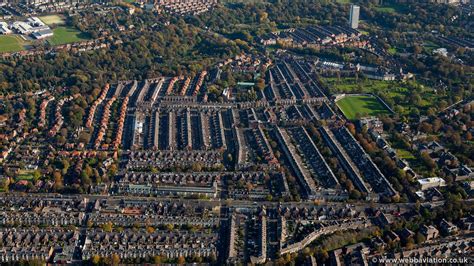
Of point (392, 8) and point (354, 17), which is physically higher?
point (354, 17)

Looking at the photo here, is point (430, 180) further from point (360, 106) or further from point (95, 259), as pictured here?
point (95, 259)

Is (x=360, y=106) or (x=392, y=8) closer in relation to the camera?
(x=360, y=106)

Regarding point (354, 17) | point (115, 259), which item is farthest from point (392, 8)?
point (115, 259)

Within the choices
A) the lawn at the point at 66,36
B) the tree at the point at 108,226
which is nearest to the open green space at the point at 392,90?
the tree at the point at 108,226

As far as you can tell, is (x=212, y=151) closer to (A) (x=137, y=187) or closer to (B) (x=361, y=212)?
(A) (x=137, y=187)

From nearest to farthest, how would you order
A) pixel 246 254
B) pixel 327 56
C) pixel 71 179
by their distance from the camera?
1. pixel 246 254
2. pixel 71 179
3. pixel 327 56

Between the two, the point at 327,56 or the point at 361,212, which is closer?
the point at 361,212

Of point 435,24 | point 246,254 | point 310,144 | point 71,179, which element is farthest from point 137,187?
point 435,24

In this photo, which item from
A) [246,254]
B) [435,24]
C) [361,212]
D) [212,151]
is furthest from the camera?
[435,24]
